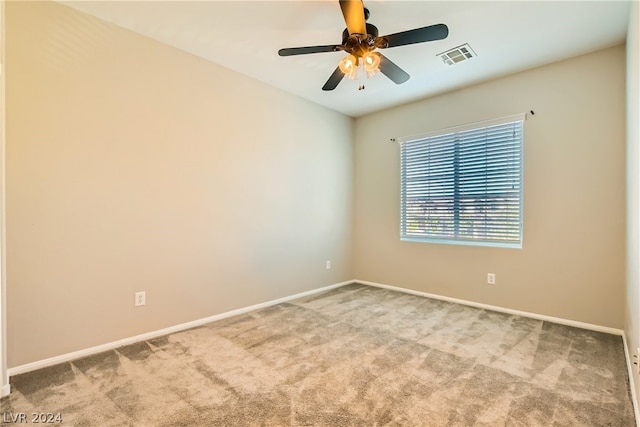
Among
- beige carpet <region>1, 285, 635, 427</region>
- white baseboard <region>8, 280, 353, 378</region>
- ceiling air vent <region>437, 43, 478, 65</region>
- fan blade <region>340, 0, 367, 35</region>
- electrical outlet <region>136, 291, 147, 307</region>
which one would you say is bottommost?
beige carpet <region>1, 285, 635, 427</region>

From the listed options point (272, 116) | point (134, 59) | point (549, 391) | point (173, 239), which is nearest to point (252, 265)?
point (173, 239)

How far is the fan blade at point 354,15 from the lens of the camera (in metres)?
1.76

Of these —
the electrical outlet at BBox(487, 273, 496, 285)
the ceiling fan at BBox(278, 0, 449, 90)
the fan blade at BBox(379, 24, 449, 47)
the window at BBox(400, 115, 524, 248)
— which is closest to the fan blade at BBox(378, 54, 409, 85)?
the ceiling fan at BBox(278, 0, 449, 90)

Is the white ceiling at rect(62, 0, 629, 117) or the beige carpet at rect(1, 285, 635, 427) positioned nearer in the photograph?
the beige carpet at rect(1, 285, 635, 427)

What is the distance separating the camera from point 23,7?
82.5 inches

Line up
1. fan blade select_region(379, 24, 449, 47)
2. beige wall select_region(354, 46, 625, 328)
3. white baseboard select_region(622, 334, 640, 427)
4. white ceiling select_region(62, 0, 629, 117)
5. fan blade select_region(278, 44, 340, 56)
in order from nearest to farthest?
white baseboard select_region(622, 334, 640, 427)
fan blade select_region(379, 24, 449, 47)
fan blade select_region(278, 44, 340, 56)
white ceiling select_region(62, 0, 629, 117)
beige wall select_region(354, 46, 625, 328)

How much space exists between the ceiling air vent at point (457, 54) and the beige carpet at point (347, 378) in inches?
104

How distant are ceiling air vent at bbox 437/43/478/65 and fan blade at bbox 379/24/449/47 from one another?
101 cm

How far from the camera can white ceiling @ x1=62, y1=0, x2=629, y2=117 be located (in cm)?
225

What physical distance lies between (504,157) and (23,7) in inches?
173

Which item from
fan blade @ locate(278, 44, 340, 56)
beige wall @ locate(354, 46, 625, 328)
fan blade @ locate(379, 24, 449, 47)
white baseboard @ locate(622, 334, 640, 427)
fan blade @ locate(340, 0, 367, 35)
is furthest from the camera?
beige wall @ locate(354, 46, 625, 328)

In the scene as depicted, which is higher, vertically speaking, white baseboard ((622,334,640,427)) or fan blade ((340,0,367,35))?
fan blade ((340,0,367,35))

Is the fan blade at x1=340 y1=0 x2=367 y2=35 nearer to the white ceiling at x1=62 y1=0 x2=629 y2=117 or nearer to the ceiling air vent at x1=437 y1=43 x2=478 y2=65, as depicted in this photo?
the white ceiling at x1=62 y1=0 x2=629 y2=117

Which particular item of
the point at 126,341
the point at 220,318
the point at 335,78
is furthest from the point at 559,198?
the point at 126,341
